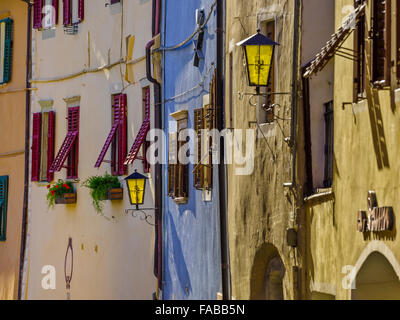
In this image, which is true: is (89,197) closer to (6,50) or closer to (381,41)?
(6,50)

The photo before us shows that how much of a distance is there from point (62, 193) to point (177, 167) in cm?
543

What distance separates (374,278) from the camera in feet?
36.8

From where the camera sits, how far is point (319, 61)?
11633mm

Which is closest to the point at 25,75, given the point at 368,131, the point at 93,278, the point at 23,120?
the point at 23,120

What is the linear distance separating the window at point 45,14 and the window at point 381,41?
15949 millimetres

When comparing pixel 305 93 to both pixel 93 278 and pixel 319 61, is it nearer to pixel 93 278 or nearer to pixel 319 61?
pixel 319 61

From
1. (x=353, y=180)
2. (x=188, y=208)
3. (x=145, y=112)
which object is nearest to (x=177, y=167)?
(x=188, y=208)

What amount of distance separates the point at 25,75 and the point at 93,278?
20.2 feet

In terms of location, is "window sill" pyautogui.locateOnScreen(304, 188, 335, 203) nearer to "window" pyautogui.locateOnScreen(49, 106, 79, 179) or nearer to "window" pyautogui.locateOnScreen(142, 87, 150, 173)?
"window" pyautogui.locateOnScreen(142, 87, 150, 173)

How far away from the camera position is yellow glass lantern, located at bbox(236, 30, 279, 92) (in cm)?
1302

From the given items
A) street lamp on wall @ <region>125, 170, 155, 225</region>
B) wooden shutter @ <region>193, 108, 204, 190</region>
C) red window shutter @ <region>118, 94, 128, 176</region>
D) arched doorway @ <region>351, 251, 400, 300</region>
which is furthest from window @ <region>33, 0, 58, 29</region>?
arched doorway @ <region>351, 251, 400, 300</region>

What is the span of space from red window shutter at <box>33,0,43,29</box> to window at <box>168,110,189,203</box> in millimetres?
7412
